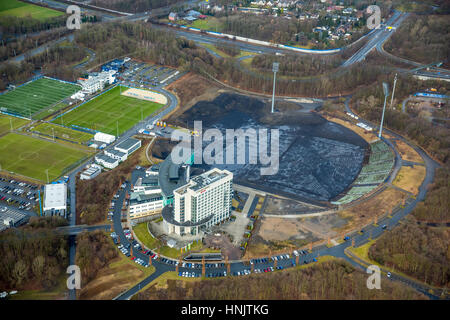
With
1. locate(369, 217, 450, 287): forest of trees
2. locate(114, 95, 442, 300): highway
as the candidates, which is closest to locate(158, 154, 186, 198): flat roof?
locate(114, 95, 442, 300): highway

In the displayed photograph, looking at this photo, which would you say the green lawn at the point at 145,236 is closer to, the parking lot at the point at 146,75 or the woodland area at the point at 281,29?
the parking lot at the point at 146,75

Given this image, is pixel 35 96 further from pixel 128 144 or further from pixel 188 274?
pixel 188 274

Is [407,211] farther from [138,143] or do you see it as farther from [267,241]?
[138,143]

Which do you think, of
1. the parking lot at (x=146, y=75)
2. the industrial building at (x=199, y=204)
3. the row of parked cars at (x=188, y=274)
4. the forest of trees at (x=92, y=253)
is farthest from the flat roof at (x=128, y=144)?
the row of parked cars at (x=188, y=274)

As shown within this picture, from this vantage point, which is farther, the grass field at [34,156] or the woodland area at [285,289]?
the grass field at [34,156]

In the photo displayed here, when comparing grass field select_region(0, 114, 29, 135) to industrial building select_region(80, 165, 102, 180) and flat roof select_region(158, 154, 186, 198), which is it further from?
flat roof select_region(158, 154, 186, 198)

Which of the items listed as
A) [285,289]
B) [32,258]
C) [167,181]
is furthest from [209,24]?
[285,289]
